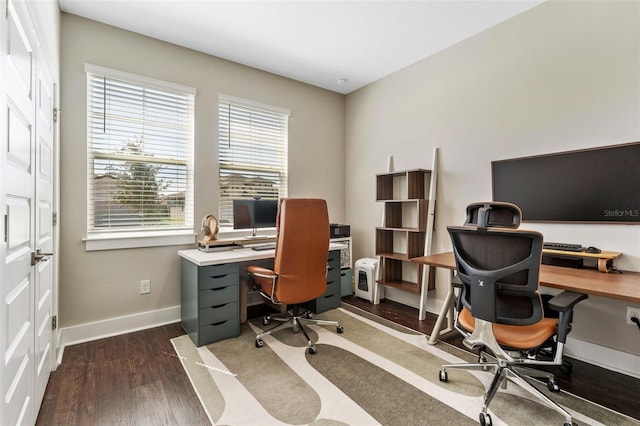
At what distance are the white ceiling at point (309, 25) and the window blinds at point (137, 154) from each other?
1.63 feet

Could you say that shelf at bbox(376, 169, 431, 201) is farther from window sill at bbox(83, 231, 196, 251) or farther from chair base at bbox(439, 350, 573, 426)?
window sill at bbox(83, 231, 196, 251)

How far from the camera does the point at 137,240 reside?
2.82 metres

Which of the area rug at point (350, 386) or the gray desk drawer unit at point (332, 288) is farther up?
the gray desk drawer unit at point (332, 288)

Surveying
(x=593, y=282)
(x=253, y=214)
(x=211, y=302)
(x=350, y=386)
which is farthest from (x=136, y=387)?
(x=593, y=282)

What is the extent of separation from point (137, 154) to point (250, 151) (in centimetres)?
119

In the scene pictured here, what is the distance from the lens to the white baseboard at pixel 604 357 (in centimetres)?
206

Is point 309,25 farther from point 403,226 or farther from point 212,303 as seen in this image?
point 212,303

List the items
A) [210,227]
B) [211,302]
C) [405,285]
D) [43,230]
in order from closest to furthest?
1. [43,230]
2. [211,302]
3. [210,227]
4. [405,285]

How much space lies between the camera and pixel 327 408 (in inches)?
68.7

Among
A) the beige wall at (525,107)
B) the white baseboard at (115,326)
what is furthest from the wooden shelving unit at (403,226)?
the white baseboard at (115,326)

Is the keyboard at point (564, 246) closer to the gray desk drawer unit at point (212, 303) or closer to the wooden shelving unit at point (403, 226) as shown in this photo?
the wooden shelving unit at point (403, 226)

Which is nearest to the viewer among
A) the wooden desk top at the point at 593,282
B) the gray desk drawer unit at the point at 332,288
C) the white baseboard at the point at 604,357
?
the wooden desk top at the point at 593,282

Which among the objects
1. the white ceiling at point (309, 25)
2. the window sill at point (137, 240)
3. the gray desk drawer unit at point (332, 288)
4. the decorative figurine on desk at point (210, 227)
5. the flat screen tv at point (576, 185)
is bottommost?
the gray desk drawer unit at point (332, 288)

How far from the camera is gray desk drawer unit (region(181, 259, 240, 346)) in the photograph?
250 cm
